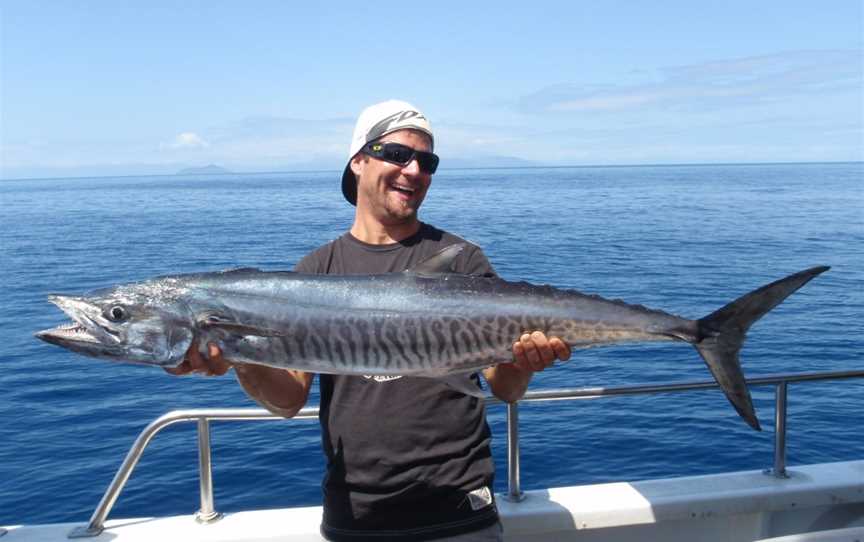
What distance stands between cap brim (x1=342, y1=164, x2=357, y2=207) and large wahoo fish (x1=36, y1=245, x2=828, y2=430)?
707 millimetres

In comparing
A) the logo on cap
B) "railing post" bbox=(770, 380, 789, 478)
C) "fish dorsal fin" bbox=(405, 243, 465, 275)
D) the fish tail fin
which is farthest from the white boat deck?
the logo on cap

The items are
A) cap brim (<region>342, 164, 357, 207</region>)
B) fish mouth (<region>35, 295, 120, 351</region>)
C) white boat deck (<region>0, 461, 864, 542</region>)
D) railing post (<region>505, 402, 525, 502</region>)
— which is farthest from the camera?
railing post (<region>505, 402, 525, 502</region>)

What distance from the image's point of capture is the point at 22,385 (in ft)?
47.3

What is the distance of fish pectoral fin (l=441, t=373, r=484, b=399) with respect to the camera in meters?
3.21

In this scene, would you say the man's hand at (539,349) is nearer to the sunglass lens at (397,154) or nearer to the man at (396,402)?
the man at (396,402)

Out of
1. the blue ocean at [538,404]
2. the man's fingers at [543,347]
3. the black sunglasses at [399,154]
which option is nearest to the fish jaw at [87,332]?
the black sunglasses at [399,154]

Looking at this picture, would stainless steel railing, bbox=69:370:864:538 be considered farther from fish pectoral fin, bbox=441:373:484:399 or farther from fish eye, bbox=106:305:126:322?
fish eye, bbox=106:305:126:322

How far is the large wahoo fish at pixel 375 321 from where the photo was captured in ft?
10.6

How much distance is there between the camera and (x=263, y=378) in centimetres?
341

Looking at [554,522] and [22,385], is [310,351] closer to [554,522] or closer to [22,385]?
[554,522]

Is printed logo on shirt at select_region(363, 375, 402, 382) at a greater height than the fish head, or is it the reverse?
the fish head

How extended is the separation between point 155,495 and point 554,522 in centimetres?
690

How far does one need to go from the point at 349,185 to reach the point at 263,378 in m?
1.16

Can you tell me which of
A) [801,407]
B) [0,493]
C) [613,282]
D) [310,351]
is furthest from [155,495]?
[613,282]
